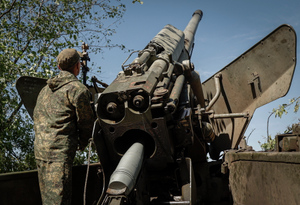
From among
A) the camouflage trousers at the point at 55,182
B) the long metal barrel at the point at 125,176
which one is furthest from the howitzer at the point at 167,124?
the camouflage trousers at the point at 55,182

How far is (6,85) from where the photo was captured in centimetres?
820

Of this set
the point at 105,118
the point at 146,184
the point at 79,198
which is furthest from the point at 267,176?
the point at 79,198

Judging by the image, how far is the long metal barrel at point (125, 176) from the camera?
3180 millimetres

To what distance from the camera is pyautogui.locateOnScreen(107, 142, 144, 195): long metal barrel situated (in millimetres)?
3180

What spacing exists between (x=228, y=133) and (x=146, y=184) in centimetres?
279

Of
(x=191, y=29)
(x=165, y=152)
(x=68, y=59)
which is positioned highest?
(x=191, y=29)

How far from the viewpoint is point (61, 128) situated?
11.8ft

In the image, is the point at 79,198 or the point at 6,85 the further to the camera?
the point at 6,85

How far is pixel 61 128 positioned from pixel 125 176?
0.85 m

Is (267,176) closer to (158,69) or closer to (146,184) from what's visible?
(146,184)

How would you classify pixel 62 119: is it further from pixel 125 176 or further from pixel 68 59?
pixel 125 176

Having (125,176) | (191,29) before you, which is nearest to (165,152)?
(125,176)

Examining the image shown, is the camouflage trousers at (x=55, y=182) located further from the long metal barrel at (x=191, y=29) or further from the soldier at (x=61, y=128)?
the long metal barrel at (x=191, y=29)

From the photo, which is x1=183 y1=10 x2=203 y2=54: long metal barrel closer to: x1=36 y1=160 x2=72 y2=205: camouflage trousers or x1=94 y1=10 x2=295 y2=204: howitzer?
x1=94 y1=10 x2=295 y2=204: howitzer
